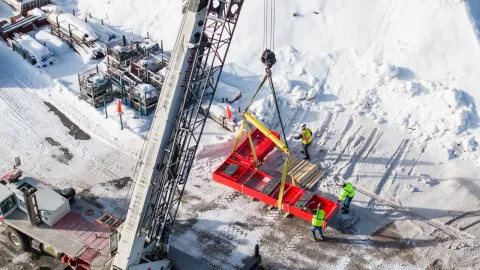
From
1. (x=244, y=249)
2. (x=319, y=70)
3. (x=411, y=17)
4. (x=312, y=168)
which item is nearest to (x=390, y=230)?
(x=312, y=168)

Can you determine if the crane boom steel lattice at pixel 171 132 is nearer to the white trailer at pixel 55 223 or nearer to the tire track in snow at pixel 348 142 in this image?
the white trailer at pixel 55 223

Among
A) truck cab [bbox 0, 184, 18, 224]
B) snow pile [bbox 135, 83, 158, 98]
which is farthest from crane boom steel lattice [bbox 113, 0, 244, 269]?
snow pile [bbox 135, 83, 158, 98]

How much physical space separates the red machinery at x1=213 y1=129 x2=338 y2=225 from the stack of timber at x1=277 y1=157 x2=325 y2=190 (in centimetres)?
72

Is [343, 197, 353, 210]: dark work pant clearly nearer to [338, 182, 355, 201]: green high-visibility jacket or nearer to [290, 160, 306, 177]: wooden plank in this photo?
[338, 182, 355, 201]: green high-visibility jacket

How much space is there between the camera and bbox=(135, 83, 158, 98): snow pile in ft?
94.6

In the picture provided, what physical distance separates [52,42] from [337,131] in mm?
15701

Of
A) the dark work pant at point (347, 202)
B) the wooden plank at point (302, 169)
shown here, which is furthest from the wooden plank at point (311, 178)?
the dark work pant at point (347, 202)

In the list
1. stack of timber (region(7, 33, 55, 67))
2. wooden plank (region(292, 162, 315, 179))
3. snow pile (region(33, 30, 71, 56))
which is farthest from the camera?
snow pile (region(33, 30, 71, 56))

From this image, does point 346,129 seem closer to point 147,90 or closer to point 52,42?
point 147,90

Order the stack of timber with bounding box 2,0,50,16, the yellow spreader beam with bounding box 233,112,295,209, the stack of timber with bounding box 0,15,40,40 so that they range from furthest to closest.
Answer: the stack of timber with bounding box 2,0,50,16, the stack of timber with bounding box 0,15,40,40, the yellow spreader beam with bounding box 233,112,295,209

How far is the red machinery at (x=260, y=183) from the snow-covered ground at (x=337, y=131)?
67 cm

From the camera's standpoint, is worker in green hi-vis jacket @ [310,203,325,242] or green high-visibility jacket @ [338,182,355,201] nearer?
worker in green hi-vis jacket @ [310,203,325,242]

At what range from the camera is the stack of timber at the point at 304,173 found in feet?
85.1

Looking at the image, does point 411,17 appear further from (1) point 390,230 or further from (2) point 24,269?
(2) point 24,269
